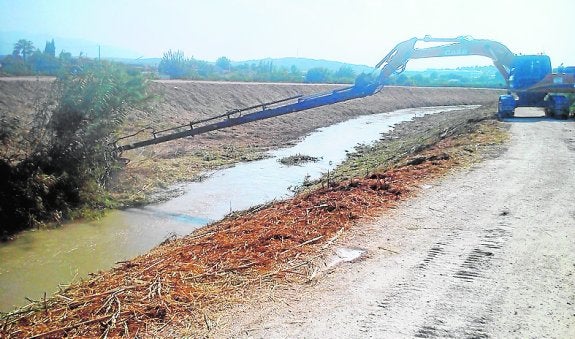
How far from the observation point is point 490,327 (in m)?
4.79

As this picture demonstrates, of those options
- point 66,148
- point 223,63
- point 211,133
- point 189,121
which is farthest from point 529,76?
point 223,63

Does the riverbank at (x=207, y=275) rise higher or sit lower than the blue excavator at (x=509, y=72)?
lower

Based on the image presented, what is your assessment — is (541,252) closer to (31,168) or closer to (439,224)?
(439,224)

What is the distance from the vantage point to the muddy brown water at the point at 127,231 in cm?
977

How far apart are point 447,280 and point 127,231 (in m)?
9.34

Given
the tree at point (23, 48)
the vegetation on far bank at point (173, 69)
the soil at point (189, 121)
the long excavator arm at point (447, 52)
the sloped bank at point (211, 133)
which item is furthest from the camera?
the tree at point (23, 48)

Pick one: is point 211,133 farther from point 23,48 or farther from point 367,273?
point 23,48

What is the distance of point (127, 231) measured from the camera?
42.3ft

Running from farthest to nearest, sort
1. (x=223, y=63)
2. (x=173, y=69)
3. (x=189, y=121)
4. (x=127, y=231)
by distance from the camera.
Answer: (x=223, y=63) < (x=173, y=69) < (x=189, y=121) < (x=127, y=231)

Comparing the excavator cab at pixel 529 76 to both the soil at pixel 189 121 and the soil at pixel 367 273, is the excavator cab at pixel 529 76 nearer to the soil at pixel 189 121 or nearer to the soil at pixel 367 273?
the soil at pixel 189 121

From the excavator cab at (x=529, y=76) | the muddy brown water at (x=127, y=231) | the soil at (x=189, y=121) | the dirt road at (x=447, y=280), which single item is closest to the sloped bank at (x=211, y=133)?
the soil at (x=189, y=121)

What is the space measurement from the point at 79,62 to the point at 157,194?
4.97m

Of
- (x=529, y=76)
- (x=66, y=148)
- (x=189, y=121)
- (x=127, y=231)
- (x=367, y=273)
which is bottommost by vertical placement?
(x=127, y=231)

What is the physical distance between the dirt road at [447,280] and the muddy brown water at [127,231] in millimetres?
3962
